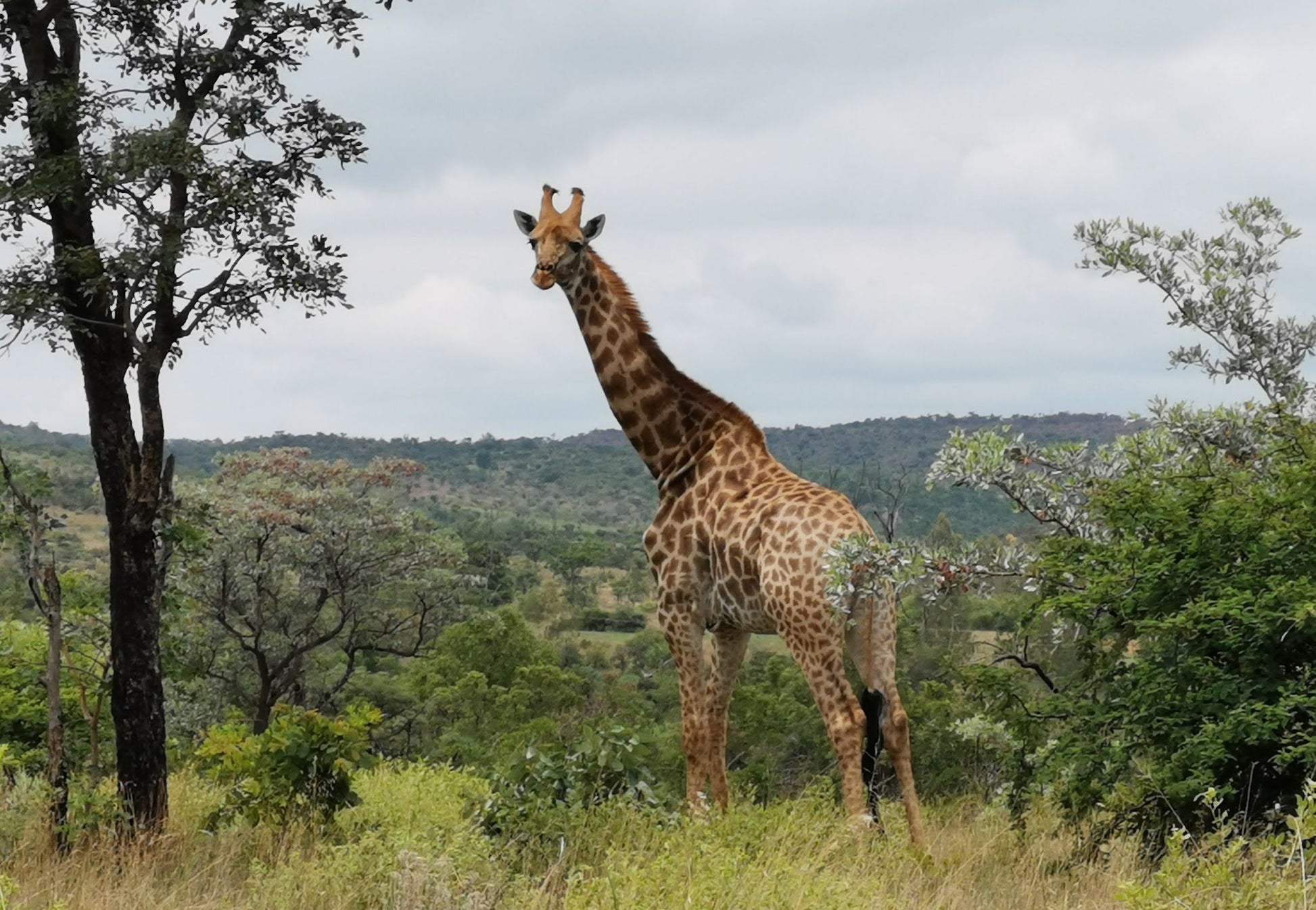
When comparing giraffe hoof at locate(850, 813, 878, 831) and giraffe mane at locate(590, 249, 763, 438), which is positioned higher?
giraffe mane at locate(590, 249, 763, 438)

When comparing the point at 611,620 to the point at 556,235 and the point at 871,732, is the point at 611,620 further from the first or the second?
the point at 871,732

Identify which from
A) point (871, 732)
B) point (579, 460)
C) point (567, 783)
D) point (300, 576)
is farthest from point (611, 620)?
point (579, 460)

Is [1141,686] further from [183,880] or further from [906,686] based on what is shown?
[906,686]

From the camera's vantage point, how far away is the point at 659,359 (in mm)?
10883

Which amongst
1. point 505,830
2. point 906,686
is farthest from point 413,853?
point 906,686

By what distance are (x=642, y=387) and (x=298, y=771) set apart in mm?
3696

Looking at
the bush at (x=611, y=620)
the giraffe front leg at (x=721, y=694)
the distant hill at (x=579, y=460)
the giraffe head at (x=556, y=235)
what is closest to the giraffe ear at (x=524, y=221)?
the giraffe head at (x=556, y=235)

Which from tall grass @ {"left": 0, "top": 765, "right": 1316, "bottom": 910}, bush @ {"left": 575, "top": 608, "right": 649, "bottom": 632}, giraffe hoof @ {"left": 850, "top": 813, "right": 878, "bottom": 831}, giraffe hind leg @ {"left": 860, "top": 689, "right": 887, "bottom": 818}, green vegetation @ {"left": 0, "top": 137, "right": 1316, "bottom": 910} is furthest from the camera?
bush @ {"left": 575, "top": 608, "right": 649, "bottom": 632}

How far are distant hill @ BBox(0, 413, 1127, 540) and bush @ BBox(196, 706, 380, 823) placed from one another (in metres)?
103

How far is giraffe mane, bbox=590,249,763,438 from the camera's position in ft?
35.3

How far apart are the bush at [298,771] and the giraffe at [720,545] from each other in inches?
90.7

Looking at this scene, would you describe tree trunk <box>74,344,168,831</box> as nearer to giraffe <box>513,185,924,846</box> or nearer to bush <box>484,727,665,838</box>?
bush <box>484,727,665,838</box>

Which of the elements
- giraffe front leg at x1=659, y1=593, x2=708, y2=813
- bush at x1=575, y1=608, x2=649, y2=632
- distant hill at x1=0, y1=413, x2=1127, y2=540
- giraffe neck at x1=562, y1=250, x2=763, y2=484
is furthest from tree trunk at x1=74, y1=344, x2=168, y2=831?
distant hill at x1=0, y1=413, x2=1127, y2=540

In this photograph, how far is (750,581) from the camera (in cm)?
976
